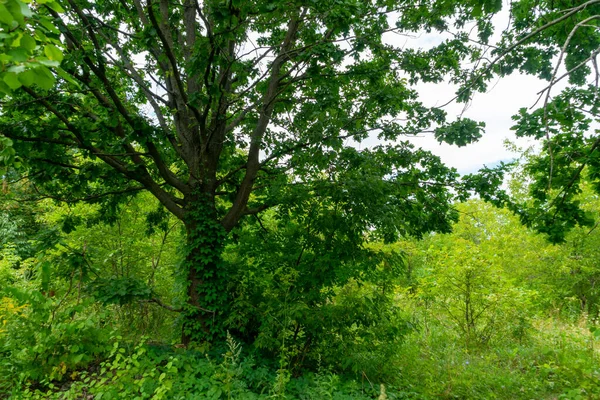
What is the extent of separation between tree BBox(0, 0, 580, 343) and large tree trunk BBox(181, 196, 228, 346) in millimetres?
22

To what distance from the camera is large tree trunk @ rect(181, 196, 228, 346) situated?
4.68 m

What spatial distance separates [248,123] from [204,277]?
285 cm

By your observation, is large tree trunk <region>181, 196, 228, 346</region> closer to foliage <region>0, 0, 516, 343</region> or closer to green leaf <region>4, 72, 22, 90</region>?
foliage <region>0, 0, 516, 343</region>

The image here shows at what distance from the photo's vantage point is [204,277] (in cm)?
484

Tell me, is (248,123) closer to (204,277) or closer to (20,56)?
(204,277)

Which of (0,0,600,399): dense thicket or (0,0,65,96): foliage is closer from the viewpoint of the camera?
(0,0,65,96): foliage

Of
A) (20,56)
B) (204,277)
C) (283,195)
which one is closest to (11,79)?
(20,56)

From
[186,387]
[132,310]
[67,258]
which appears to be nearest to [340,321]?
[186,387]

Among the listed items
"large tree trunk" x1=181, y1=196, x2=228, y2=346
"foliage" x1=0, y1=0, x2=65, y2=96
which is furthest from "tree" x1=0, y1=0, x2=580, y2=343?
"foliage" x1=0, y1=0, x2=65, y2=96

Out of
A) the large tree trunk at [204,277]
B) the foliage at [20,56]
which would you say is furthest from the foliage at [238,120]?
the foliage at [20,56]

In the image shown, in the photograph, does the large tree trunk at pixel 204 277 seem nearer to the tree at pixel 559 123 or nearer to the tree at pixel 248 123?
the tree at pixel 248 123

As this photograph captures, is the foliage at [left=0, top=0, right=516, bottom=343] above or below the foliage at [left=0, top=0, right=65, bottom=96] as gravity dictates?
above

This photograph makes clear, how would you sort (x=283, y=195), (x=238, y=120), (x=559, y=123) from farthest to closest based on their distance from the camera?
(x=238, y=120) < (x=283, y=195) < (x=559, y=123)

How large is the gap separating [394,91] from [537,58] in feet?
6.56
